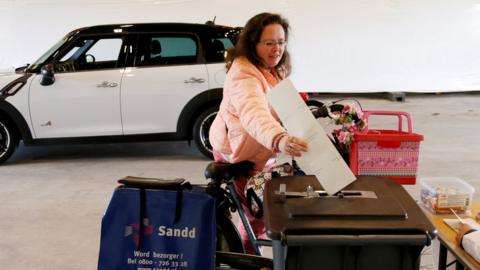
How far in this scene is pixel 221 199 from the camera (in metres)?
2.03

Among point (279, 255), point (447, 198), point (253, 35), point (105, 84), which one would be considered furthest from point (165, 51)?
point (279, 255)

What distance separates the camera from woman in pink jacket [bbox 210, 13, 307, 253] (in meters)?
1.89

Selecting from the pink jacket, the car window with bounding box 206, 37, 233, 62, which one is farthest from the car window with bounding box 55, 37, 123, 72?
the pink jacket

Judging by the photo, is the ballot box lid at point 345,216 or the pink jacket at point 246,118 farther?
the pink jacket at point 246,118

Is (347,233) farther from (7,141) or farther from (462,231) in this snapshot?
(7,141)

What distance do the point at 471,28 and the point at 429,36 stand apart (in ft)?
2.59

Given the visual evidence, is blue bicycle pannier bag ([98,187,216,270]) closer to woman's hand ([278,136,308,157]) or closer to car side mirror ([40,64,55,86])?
woman's hand ([278,136,308,157])

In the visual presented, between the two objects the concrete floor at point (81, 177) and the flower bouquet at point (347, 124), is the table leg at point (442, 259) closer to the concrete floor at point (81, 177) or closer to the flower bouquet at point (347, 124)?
the flower bouquet at point (347, 124)

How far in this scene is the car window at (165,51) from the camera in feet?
16.9

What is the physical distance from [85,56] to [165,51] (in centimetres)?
82

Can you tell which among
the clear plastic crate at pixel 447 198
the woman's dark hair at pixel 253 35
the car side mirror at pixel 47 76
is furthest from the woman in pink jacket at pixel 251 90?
the car side mirror at pixel 47 76

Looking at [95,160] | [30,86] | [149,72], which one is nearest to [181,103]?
[149,72]

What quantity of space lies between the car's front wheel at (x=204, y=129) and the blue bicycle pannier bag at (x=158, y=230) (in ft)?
10.8

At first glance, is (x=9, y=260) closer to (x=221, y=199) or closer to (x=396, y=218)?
(x=221, y=199)
